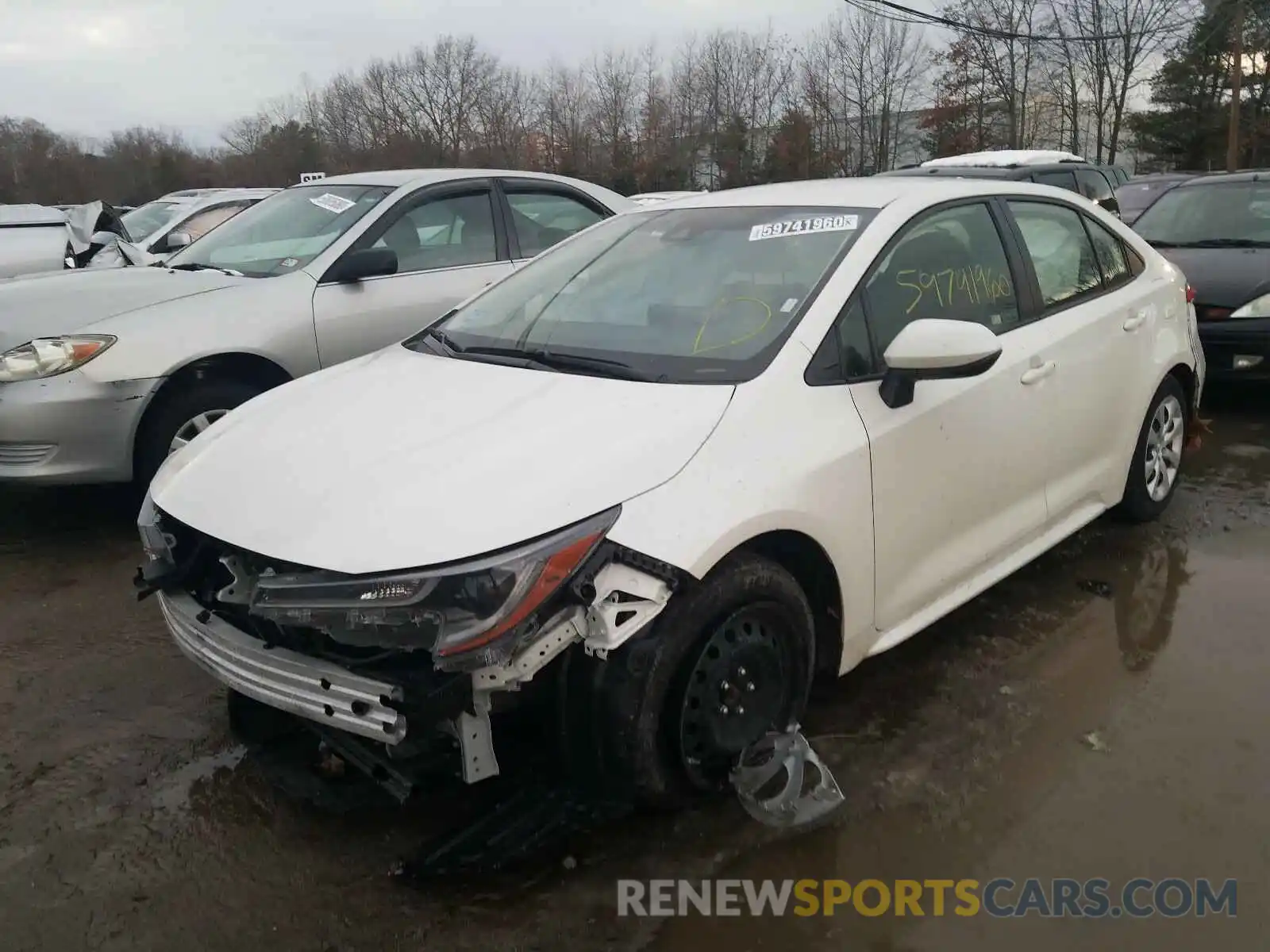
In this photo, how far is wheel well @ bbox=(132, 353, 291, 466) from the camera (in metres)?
4.63

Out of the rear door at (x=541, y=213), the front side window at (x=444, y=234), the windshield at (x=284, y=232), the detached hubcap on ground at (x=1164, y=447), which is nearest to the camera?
the detached hubcap on ground at (x=1164, y=447)

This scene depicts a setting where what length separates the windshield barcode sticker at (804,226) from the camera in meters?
3.24

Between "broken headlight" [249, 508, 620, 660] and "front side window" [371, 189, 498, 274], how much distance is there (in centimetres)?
361

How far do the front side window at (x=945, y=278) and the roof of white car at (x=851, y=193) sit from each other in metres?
0.09

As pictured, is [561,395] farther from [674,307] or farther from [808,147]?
[808,147]

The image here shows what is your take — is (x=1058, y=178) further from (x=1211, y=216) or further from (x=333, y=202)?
(x=333, y=202)

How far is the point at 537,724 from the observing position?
2482 millimetres

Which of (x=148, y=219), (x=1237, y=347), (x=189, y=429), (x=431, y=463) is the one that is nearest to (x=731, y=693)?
(x=431, y=463)

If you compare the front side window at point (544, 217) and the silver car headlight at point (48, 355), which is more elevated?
the front side window at point (544, 217)

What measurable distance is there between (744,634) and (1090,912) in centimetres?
102

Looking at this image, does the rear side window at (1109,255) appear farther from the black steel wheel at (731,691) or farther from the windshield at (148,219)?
the windshield at (148,219)

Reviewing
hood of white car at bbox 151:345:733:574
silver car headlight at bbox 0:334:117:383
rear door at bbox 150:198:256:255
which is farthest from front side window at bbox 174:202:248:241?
hood of white car at bbox 151:345:733:574

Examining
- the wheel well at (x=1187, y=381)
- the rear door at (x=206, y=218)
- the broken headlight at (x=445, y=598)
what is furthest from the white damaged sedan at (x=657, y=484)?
the rear door at (x=206, y=218)

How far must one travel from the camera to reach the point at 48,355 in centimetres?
449
